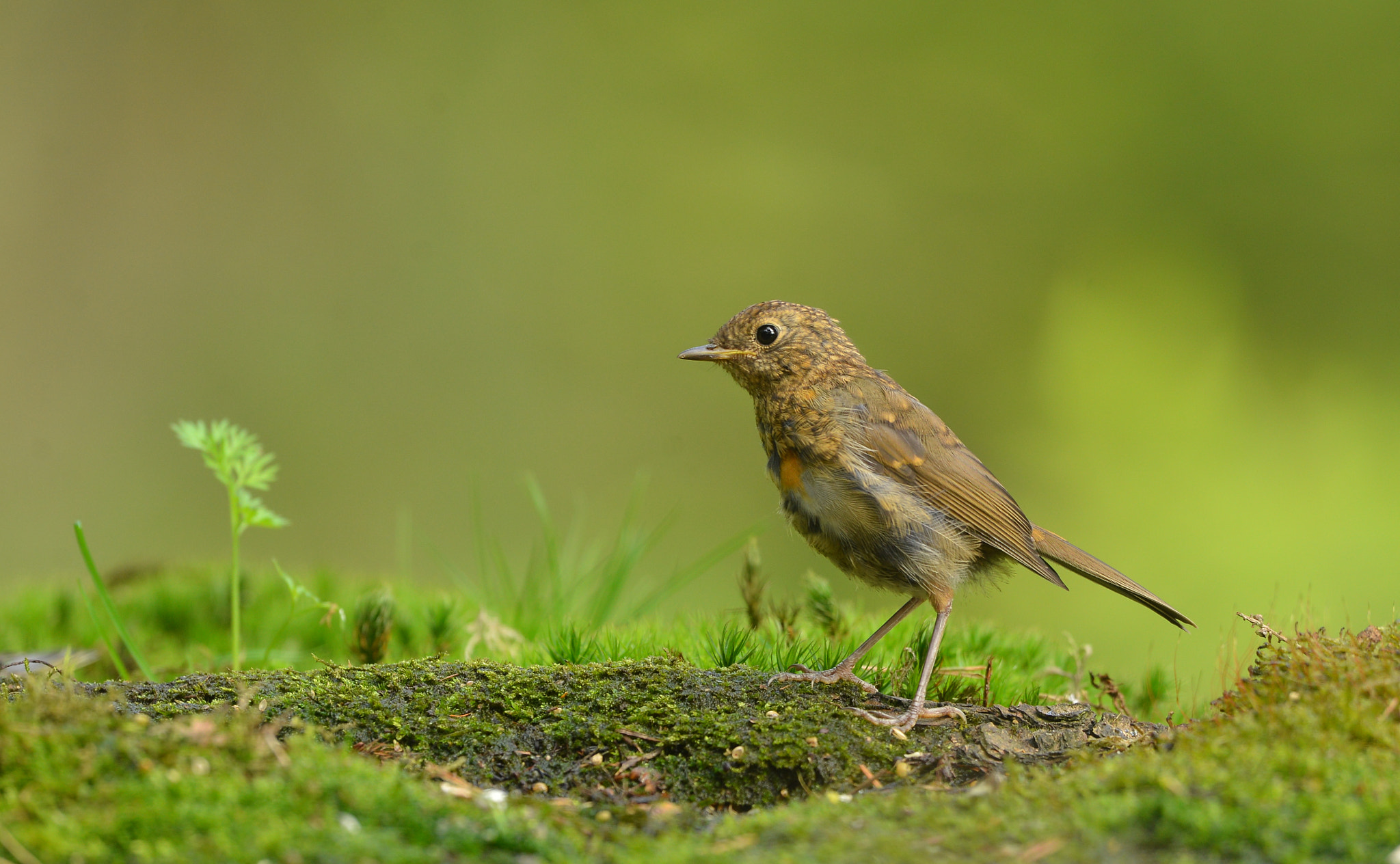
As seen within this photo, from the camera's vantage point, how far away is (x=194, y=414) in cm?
1031

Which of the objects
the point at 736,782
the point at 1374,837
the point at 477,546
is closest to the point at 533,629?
the point at 477,546

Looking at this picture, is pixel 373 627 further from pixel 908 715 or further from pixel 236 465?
pixel 908 715

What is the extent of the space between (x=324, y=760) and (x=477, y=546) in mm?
3559

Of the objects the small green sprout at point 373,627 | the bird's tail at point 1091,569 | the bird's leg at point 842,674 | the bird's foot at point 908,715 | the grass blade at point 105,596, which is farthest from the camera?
the bird's tail at point 1091,569

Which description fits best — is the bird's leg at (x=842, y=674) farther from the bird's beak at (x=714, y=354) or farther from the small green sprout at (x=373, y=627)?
the small green sprout at (x=373, y=627)

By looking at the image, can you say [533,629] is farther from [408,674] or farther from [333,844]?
[333,844]

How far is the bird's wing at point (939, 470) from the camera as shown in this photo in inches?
157

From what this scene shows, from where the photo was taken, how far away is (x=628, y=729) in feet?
9.55

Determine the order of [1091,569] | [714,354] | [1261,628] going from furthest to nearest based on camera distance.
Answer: [714,354], [1091,569], [1261,628]

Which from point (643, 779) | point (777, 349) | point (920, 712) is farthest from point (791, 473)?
point (643, 779)

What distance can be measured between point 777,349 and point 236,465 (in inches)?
84.8

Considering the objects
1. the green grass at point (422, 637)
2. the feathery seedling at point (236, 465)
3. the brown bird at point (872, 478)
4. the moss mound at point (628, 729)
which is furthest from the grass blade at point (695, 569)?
the feathery seedling at point (236, 465)

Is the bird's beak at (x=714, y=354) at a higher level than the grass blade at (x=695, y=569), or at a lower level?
higher

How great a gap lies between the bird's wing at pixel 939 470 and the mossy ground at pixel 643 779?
1178 mm
